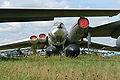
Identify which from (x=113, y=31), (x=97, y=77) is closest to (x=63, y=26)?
(x=113, y=31)

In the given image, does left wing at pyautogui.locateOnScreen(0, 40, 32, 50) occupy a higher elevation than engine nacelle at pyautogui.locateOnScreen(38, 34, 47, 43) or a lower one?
lower

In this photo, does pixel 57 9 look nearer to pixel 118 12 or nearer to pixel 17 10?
pixel 17 10

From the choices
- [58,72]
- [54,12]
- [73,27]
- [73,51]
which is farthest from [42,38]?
[58,72]

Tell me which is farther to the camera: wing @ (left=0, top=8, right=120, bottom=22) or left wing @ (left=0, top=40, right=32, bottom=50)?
left wing @ (left=0, top=40, right=32, bottom=50)

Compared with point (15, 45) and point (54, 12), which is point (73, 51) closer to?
point (54, 12)

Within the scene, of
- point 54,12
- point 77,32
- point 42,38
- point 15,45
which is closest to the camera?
→ point 54,12

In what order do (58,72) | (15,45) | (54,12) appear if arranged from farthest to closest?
(15,45) < (54,12) < (58,72)

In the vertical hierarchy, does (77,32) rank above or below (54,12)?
below

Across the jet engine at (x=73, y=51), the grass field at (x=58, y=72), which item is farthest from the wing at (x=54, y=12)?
the jet engine at (x=73, y=51)

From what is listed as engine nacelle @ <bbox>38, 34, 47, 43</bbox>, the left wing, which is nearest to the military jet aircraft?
engine nacelle @ <bbox>38, 34, 47, 43</bbox>

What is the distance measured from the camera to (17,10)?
10289mm

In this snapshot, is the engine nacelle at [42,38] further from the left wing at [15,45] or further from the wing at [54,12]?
the wing at [54,12]

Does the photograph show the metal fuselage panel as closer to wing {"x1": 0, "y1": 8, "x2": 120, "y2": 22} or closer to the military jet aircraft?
the military jet aircraft

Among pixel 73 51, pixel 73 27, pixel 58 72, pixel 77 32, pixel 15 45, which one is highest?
pixel 58 72
